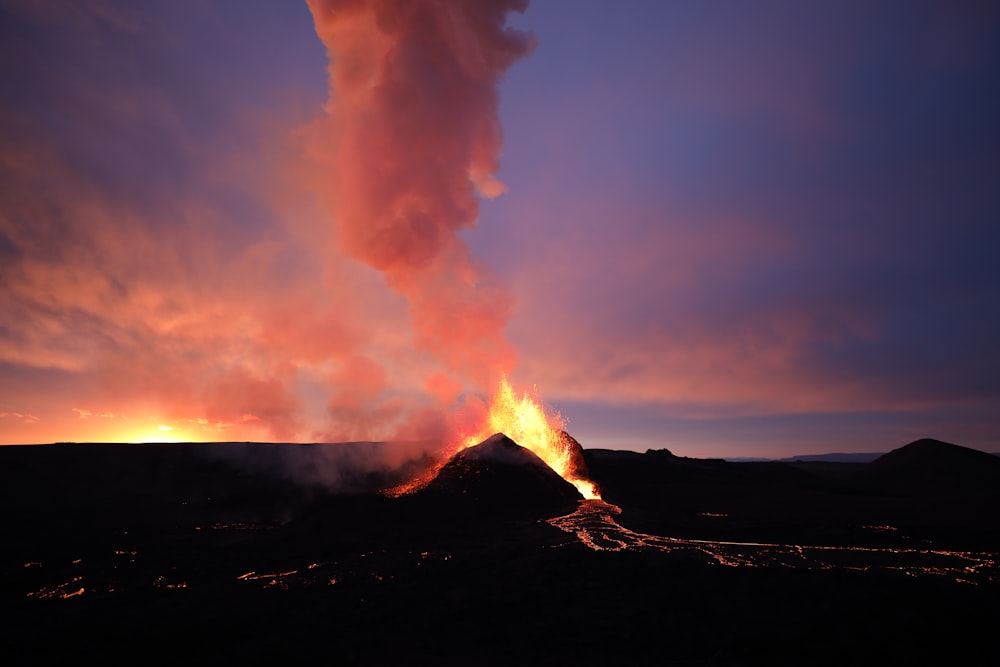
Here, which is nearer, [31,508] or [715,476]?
[31,508]

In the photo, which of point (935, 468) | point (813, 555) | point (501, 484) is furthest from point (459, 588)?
point (935, 468)

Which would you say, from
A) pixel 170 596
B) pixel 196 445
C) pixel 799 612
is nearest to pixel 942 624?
pixel 799 612

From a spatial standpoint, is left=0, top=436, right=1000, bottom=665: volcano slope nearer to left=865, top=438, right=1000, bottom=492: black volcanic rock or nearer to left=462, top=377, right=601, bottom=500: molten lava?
left=462, top=377, right=601, bottom=500: molten lava

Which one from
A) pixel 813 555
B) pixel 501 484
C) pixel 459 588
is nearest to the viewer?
pixel 459 588

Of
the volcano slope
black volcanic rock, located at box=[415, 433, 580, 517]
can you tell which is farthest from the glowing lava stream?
black volcanic rock, located at box=[415, 433, 580, 517]

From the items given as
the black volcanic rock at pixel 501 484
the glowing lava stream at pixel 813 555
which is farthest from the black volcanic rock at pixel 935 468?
the glowing lava stream at pixel 813 555

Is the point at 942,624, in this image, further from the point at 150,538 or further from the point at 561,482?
the point at 150,538

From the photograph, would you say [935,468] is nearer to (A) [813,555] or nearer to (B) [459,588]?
(A) [813,555]
